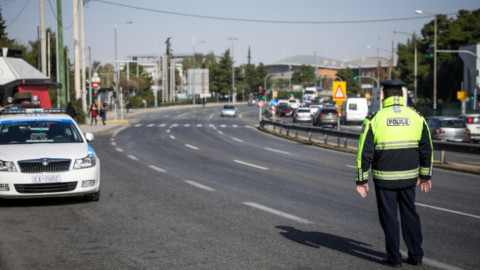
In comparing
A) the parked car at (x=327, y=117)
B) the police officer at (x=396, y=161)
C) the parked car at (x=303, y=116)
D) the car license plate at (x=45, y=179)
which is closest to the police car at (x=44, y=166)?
the car license plate at (x=45, y=179)

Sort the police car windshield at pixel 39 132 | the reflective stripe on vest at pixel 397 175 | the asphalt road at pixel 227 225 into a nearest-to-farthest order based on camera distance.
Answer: the reflective stripe on vest at pixel 397 175 < the asphalt road at pixel 227 225 < the police car windshield at pixel 39 132

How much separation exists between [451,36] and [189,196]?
244 feet

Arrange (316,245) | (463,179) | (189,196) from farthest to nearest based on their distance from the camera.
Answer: (463,179)
(189,196)
(316,245)

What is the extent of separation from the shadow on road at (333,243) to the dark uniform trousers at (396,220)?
0.42 m

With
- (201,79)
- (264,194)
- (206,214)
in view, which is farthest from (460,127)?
(201,79)

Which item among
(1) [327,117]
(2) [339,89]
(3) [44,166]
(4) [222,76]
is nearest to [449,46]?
(1) [327,117]

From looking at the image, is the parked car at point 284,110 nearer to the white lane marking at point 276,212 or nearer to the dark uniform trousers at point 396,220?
the white lane marking at point 276,212

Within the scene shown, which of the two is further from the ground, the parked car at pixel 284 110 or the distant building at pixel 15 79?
the distant building at pixel 15 79

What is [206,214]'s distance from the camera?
30.5 feet

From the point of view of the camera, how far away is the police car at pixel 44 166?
31.8 ft

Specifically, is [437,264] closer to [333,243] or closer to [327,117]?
[333,243]

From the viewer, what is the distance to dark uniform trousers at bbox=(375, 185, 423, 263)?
19.5 ft

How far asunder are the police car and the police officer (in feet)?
18.4

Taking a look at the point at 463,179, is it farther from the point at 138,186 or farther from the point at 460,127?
the point at 460,127
